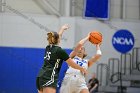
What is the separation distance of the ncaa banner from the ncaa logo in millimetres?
1020

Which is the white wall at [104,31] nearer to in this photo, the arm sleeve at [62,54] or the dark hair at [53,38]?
the dark hair at [53,38]

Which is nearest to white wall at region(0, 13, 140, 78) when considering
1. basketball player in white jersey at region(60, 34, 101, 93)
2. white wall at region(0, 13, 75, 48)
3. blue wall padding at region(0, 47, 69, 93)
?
white wall at region(0, 13, 75, 48)

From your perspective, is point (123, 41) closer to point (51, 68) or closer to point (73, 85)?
point (73, 85)

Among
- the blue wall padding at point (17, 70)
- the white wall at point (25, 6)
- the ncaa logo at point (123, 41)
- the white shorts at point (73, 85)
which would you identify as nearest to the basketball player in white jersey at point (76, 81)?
the white shorts at point (73, 85)

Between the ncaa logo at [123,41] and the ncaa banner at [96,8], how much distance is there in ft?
3.35

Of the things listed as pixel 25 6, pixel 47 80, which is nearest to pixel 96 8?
pixel 25 6

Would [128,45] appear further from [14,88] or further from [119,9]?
[14,88]

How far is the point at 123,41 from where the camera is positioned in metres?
17.7

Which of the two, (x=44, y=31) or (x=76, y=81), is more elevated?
(x=44, y=31)

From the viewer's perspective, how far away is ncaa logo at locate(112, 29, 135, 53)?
17594 millimetres

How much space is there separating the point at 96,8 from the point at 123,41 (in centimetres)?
190

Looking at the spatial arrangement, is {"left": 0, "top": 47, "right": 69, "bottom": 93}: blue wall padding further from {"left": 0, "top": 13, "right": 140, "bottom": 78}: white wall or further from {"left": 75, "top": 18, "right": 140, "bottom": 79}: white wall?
{"left": 75, "top": 18, "right": 140, "bottom": 79}: white wall

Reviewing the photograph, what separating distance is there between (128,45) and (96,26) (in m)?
1.68

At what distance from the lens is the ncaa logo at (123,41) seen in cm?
1759
